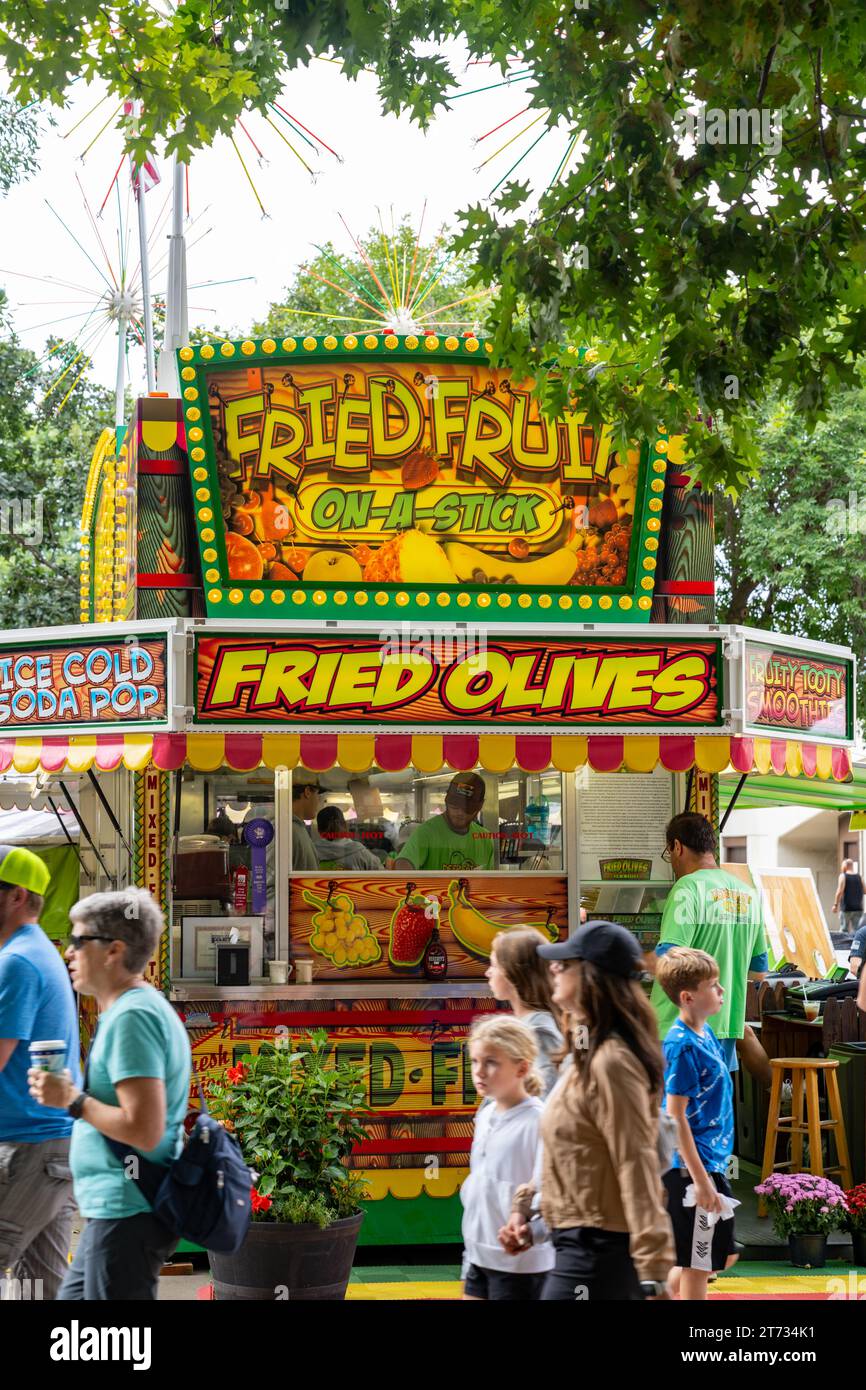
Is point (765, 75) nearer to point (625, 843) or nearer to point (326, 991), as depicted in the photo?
point (625, 843)

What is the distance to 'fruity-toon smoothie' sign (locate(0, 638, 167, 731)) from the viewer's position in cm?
799

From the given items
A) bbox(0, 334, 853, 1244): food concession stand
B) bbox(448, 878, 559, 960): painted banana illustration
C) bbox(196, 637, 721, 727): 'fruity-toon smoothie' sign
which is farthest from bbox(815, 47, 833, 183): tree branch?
bbox(448, 878, 559, 960): painted banana illustration

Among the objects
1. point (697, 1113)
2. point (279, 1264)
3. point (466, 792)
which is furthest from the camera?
point (466, 792)

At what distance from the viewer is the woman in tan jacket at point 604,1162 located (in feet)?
12.9

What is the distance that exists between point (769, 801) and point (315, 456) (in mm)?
7332

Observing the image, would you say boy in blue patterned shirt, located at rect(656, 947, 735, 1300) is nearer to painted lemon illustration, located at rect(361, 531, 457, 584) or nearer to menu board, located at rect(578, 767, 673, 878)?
painted lemon illustration, located at rect(361, 531, 457, 584)

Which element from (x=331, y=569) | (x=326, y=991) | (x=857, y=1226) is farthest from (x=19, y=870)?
(x=857, y=1226)

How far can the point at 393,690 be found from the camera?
8.12 metres

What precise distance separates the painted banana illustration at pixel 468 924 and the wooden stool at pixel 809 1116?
5.31ft

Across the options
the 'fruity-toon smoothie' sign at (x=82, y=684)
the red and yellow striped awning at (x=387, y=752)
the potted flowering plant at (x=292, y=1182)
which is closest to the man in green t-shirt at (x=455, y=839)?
the red and yellow striped awning at (x=387, y=752)

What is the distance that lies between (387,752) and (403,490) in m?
1.70

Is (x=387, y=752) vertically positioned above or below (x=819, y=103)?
below
